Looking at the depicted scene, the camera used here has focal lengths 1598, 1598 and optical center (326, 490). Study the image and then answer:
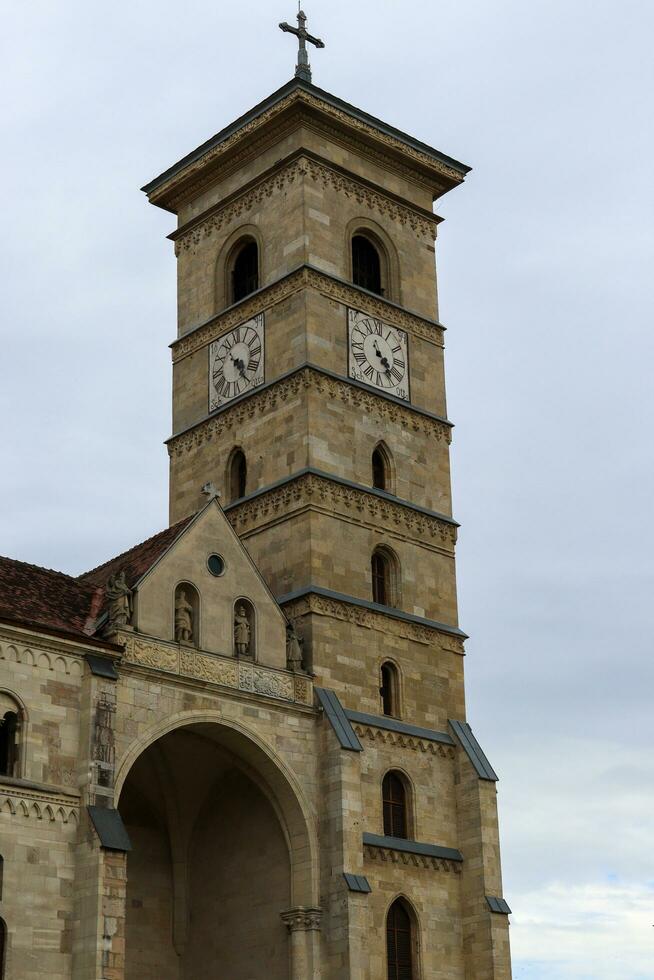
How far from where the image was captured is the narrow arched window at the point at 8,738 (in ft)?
95.3

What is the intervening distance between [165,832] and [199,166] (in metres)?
18.0

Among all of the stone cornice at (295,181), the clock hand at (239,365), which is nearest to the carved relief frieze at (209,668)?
the clock hand at (239,365)

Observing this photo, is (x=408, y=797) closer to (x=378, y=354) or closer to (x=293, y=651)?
(x=293, y=651)

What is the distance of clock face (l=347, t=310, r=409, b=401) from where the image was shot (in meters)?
39.6

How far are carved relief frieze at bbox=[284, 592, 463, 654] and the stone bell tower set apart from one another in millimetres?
45

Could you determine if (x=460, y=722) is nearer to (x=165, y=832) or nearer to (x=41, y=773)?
(x=165, y=832)

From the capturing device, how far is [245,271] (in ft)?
139

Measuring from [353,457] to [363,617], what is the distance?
405 centimetres

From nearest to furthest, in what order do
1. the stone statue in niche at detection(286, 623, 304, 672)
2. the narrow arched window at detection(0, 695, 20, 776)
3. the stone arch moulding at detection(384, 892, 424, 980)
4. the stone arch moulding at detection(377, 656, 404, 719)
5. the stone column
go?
the narrow arched window at detection(0, 695, 20, 776) < the stone column < the stone arch moulding at detection(384, 892, 424, 980) < the stone statue in niche at detection(286, 623, 304, 672) < the stone arch moulding at detection(377, 656, 404, 719)

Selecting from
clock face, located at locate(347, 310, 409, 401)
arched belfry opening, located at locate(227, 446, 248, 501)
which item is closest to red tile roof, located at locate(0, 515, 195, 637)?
arched belfry opening, located at locate(227, 446, 248, 501)

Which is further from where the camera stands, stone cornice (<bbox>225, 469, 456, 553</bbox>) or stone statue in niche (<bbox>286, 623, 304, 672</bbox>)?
stone cornice (<bbox>225, 469, 456, 553</bbox>)

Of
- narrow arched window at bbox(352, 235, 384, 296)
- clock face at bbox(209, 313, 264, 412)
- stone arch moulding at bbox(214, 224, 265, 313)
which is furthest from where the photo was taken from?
stone arch moulding at bbox(214, 224, 265, 313)

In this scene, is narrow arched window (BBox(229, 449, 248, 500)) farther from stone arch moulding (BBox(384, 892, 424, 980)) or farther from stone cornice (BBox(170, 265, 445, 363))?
stone arch moulding (BBox(384, 892, 424, 980))

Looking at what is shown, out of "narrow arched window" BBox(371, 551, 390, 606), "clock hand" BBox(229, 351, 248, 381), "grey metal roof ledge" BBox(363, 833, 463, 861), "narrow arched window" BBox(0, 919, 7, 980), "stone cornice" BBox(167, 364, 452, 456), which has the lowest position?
"narrow arched window" BBox(0, 919, 7, 980)
